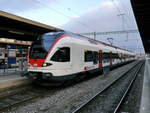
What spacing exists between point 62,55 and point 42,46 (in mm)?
1235

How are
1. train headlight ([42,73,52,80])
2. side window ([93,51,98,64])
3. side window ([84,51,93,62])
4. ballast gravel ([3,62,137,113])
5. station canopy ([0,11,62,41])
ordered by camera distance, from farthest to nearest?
1. side window ([93,51,98,64])
2. side window ([84,51,93,62])
3. station canopy ([0,11,62,41])
4. train headlight ([42,73,52,80])
5. ballast gravel ([3,62,137,113])

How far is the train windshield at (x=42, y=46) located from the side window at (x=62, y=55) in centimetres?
51

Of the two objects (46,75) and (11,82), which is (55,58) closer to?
(46,75)

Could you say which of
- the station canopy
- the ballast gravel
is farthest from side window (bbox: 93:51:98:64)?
the ballast gravel

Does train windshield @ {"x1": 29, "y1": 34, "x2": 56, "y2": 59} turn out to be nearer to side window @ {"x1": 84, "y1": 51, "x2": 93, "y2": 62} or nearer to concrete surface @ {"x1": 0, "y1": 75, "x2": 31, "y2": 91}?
concrete surface @ {"x1": 0, "y1": 75, "x2": 31, "y2": 91}

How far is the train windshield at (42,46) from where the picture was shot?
8.48 meters

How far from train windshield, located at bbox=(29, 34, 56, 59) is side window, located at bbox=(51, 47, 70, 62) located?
0.51m

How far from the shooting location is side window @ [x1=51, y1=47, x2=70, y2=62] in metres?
8.47

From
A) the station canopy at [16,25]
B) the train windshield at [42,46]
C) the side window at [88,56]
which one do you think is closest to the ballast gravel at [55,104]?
the train windshield at [42,46]

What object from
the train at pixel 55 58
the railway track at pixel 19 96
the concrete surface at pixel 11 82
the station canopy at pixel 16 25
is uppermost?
the station canopy at pixel 16 25

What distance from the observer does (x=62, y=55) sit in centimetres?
881

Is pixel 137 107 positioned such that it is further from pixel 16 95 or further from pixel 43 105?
pixel 16 95

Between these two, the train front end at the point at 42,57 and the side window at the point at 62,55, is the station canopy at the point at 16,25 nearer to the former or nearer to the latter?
the train front end at the point at 42,57

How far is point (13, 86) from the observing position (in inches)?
362
